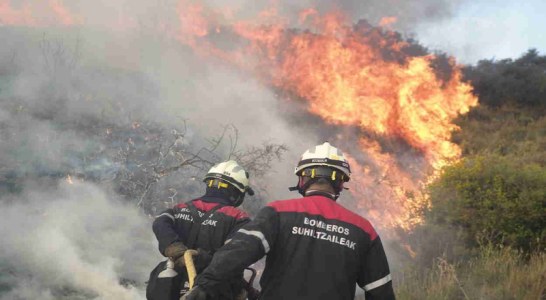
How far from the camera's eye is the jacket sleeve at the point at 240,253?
8.43 feet

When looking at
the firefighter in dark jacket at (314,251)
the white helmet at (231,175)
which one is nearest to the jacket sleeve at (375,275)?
the firefighter in dark jacket at (314,251)

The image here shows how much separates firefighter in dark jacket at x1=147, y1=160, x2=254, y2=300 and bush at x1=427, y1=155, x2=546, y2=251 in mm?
6064

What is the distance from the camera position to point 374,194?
12.2 metres

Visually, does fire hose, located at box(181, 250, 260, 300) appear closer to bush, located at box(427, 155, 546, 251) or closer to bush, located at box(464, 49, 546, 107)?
bush, located at box(427, 155, 546, 251)

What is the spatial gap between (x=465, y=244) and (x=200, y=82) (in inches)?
360

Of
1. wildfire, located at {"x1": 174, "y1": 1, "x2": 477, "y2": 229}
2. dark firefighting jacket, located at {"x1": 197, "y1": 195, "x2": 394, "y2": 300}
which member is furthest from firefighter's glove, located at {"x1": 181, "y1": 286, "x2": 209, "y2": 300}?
wildfire, located at {"x1": 174, "y1": 1, "x2": 477, "y2": 229}

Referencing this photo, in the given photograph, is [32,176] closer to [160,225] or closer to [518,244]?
[160,225]

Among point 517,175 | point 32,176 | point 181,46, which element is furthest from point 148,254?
point 181,46

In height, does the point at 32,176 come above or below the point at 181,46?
below

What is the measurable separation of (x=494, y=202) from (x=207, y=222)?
7303mm

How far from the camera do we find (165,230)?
12.5 ft

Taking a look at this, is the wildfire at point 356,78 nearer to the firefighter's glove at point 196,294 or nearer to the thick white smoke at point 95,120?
the thick white smoke at point 95,120

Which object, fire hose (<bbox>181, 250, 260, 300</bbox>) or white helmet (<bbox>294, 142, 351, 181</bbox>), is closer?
white helmet (<bbox>294, 142, 351, 181</bbox>)

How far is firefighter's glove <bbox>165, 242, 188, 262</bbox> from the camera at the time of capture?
3621mm
